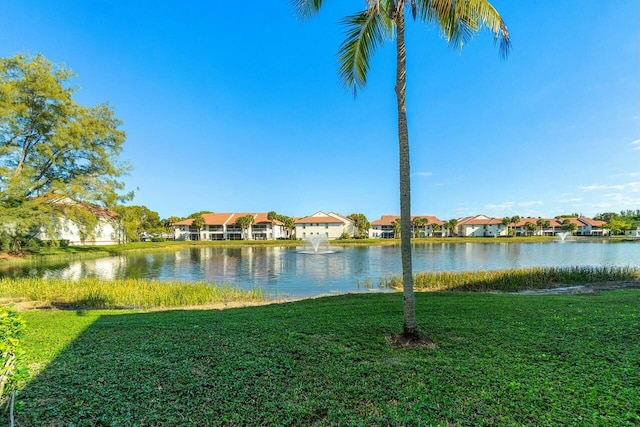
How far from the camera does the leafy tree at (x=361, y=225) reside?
80688 mm

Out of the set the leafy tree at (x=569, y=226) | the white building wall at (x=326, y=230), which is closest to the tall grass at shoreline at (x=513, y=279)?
the white building wall at (x=326, y=230)

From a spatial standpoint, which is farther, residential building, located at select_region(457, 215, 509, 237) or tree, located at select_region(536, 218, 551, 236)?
residential building, located at select_region(457, 215, 509, 237)

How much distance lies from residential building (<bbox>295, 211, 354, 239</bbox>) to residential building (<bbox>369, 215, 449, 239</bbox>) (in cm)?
1001

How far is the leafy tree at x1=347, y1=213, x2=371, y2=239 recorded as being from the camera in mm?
80688

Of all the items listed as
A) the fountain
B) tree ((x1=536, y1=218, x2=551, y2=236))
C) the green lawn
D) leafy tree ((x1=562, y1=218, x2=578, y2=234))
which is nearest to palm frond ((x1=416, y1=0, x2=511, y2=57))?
the green lawn

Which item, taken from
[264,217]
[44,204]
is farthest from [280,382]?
[264,217]

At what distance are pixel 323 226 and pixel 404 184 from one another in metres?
75.4

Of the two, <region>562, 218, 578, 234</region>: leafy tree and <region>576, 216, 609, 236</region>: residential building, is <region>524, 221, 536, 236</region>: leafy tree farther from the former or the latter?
<region>576, 216, 609, 236</region>: residential building

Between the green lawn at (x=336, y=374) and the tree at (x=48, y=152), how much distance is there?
69.4ft

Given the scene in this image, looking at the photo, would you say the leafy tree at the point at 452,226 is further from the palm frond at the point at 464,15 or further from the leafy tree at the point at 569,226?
the palm frond at the point at 464,15

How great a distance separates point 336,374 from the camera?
4148 mm

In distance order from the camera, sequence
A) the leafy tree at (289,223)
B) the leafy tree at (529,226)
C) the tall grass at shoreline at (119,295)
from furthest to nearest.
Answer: the leafy tree at (529,226) < the leafy tree at (289,223) < the tall grass at shoreline at (119,295)

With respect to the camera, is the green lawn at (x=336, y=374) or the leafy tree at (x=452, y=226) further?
the leafy tree at (x=452, y=226)

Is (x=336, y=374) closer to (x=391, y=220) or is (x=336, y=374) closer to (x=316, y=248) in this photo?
(x=316, y=248)
